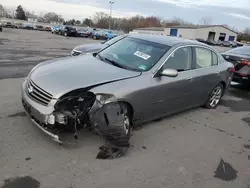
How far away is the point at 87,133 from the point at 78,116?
779 mm

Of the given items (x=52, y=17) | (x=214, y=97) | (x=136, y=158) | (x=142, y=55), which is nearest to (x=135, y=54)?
(x=142, y=55)

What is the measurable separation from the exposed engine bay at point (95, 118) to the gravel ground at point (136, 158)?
0.22 meters

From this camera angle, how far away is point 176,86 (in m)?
4.64

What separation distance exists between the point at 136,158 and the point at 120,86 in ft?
3.61

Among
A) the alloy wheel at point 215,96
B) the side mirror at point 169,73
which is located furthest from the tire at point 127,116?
the alloy wheel at point 215,96

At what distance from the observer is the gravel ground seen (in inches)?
119

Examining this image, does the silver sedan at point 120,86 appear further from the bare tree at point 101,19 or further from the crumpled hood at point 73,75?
the bare tree at point 101,19

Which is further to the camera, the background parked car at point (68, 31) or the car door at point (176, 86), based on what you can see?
the background parked car at point (68, 31)

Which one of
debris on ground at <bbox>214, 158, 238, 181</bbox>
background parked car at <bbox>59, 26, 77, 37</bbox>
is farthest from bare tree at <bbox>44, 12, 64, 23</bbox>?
debris on ground at <bbox>214, 158, 238, 181</bbox>

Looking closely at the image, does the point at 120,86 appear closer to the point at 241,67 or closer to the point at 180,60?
the point at 180,60

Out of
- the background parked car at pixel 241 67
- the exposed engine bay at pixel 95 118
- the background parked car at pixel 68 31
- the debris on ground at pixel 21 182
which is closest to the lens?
the debris on ground at pixel 21 182

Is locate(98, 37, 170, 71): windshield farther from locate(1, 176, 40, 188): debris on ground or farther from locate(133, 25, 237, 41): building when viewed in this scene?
locate(133, 25, 237, 41): building

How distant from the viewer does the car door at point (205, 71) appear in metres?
5.20

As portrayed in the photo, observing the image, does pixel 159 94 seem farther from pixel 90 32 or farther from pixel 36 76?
pixel 90 32
